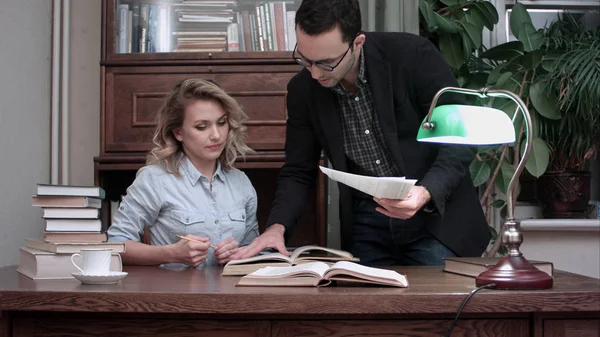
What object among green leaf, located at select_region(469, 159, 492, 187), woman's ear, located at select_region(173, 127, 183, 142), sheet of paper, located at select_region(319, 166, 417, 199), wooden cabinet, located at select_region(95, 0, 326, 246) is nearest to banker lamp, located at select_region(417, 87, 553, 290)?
sheet of paper, located at select_region(319, 166, 417, 199)

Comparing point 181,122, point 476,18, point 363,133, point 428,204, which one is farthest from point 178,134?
point 476,18

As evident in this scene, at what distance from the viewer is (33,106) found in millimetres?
2828

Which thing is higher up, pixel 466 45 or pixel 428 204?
pixel 466 45

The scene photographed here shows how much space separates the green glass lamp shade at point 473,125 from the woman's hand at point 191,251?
2.41 feet

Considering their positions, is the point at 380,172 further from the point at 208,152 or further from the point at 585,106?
the point at 585,106

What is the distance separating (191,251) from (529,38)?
5.87 feet

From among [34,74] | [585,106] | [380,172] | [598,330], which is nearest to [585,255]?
[585,106]

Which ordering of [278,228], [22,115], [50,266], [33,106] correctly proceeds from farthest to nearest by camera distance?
[33,106] < [22,115] < [278,228] < [50,266]

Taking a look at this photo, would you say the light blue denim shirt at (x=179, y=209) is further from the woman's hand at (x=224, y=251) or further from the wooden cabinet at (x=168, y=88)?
the wooden cabinet at (x=168, y=88)

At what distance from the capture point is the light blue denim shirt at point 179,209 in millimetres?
2127

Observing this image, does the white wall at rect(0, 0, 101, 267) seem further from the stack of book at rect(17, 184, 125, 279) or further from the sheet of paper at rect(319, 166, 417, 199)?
the sheet of paper at rect(319, 166, 417, 199)

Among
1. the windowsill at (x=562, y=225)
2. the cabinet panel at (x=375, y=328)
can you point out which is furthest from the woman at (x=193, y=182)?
the windowsill at (x=562, y=225)

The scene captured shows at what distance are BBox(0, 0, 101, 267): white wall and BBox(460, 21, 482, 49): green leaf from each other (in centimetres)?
156

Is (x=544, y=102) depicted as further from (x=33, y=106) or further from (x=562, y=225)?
(x=33, y=106)
